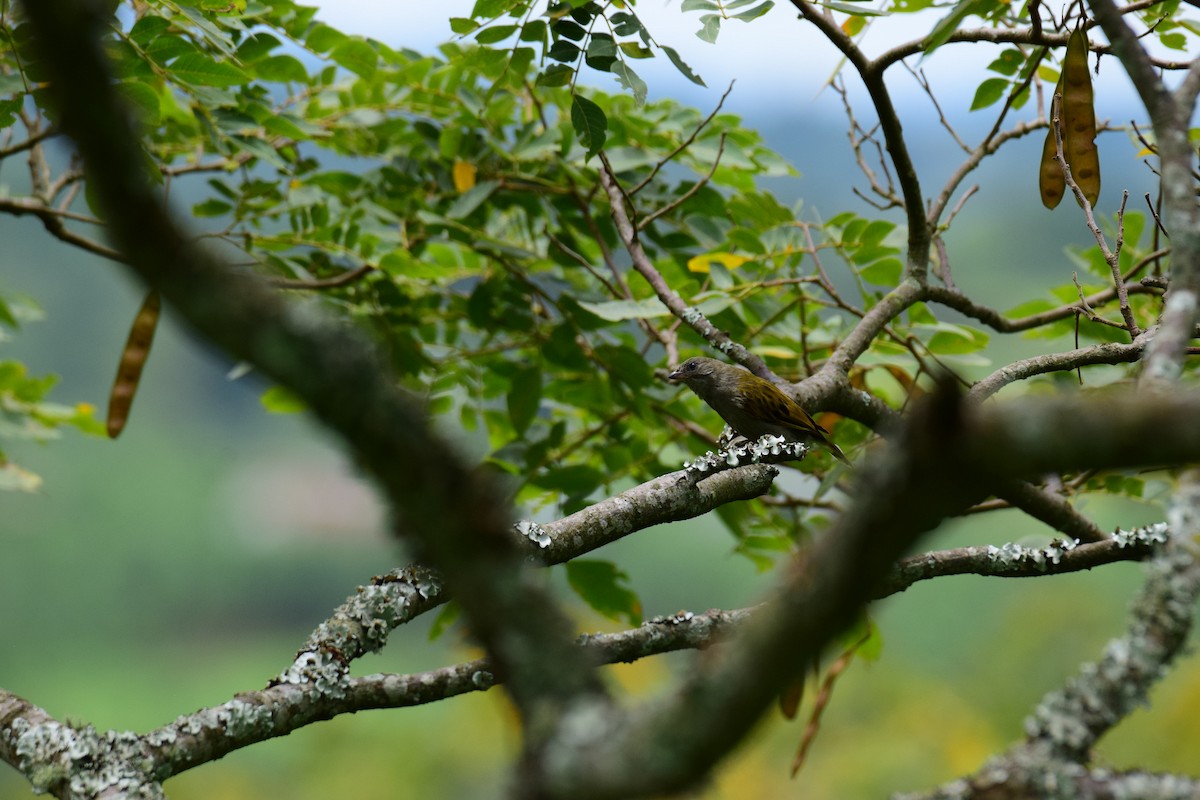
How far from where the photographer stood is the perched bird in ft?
7.70

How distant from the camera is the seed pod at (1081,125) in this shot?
1878 millimetres

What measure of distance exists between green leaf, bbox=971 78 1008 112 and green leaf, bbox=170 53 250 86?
1.63m

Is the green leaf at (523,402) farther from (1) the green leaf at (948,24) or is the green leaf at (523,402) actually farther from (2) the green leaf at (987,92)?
(1) the green leaf at (948,24)

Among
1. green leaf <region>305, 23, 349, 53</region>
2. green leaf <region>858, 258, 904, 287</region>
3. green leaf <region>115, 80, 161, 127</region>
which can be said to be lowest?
green leaf <region>858, 258, 904, 287</region>

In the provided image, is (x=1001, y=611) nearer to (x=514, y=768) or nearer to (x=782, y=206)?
(x=782, y=206)

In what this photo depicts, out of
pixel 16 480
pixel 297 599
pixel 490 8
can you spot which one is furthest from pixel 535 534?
pixel 297 599

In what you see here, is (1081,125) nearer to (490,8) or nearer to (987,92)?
(987,92)

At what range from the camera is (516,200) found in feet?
9.90

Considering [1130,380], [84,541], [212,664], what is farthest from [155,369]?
[1130,380]

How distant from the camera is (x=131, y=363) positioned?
2.78 meters

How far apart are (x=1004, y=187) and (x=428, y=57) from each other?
16.9 meters

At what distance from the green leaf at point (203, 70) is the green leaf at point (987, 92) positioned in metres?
1.63

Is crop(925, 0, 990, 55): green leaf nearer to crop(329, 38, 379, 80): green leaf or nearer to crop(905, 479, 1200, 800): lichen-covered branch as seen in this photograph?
crop(905, 479, 1200, 800): lichen-covered branch

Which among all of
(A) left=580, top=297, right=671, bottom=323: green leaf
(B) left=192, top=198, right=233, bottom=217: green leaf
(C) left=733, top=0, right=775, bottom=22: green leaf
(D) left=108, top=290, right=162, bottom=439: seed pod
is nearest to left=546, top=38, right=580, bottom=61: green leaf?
(C) left=733, top=0, right=775, bottom=22: green leaf
